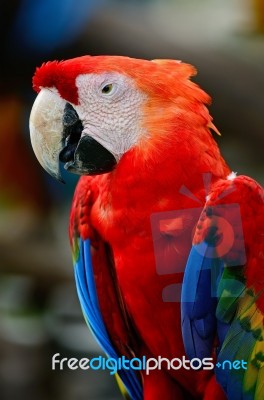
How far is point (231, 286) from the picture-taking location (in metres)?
0.90

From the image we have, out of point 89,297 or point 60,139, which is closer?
point 60,139

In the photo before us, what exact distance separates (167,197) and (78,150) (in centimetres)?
15

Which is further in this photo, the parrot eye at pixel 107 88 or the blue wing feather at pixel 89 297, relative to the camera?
the blue wing feather at pixel 89 297

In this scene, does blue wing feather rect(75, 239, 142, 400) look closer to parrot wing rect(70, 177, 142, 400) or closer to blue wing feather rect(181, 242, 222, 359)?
parrot wing rect(70, 177, 142, 400)

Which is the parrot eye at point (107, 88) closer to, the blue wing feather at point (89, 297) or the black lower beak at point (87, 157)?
the black lower beak at point (87, 157)

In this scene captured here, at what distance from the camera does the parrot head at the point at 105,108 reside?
89cm

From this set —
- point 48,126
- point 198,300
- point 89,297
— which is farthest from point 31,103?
point 198,300

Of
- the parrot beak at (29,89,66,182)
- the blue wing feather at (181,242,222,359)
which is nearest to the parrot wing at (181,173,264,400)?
the blue wing feather at (181,242,222,359)

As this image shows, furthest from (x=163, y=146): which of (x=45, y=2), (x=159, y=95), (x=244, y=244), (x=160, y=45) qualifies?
(x=45, y=2)

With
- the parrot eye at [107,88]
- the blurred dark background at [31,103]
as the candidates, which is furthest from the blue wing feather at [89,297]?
the parrot eye at [107,88]

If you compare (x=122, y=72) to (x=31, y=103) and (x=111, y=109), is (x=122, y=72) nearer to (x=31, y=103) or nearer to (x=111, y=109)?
(x=111, y=109)

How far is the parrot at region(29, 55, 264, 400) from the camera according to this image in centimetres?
89

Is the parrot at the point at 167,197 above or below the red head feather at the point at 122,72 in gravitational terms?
below

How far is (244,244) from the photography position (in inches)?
34.7
